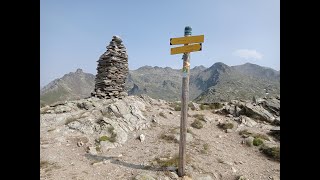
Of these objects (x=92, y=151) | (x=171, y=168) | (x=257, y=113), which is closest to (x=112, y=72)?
(x=92, y=151)

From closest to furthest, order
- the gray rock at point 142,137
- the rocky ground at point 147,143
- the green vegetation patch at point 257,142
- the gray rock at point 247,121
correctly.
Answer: the rocky ground at point 147,143 < the green vegetation patch at point 257,142 < the gray rock at point 142,137 < the gray rock at point 247,121

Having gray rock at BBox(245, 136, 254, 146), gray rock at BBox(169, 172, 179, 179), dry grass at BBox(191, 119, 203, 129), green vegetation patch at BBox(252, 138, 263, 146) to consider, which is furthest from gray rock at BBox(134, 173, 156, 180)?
dry grass at BBox(191, 119, 203, 129)

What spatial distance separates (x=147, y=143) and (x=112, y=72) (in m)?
11.6

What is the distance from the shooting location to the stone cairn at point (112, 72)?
2256 centimetres

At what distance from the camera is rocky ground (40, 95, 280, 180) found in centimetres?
966

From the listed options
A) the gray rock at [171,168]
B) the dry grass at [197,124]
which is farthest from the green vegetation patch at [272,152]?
the gray rock at [171,168]

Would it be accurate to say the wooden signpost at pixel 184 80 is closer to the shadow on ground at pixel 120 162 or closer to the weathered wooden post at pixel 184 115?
the weathered wooden post at pixel 184 115

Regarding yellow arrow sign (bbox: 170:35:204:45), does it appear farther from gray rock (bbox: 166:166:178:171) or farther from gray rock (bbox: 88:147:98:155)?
gray rock (bbox: 88:147:98:155)

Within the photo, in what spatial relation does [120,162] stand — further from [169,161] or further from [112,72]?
[112,72]

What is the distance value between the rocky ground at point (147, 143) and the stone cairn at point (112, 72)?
6.34ft

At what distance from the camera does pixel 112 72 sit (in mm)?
23188
